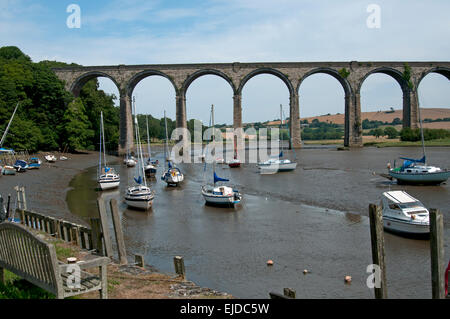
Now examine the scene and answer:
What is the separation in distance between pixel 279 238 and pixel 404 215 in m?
5.48

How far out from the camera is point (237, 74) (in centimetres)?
7162

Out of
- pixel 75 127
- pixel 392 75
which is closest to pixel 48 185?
pixel 75 127

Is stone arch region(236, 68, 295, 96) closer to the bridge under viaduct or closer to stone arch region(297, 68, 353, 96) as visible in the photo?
the bridge under viaduct

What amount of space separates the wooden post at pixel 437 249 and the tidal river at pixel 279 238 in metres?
2.91

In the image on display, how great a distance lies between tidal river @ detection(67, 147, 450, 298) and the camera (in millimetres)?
12375

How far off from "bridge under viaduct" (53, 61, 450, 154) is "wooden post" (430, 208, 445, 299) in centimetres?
6460

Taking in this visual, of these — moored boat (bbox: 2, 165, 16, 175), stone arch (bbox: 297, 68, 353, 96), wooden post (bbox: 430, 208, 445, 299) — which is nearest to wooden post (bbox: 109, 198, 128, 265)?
wooden post (bbox: 430, 208, 445, 299)

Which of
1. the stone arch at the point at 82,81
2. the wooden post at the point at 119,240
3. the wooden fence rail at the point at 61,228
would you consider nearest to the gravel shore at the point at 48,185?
the wooden fence rail at the point at 61,228

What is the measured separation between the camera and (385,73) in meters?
74.5

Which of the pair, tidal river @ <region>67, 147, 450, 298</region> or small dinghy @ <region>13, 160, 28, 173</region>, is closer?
tidal river @ <region>67, 147, 450, 298</region>

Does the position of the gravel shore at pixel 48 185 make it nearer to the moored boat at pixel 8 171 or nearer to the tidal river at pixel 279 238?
the moored boat at pixel 8 171
